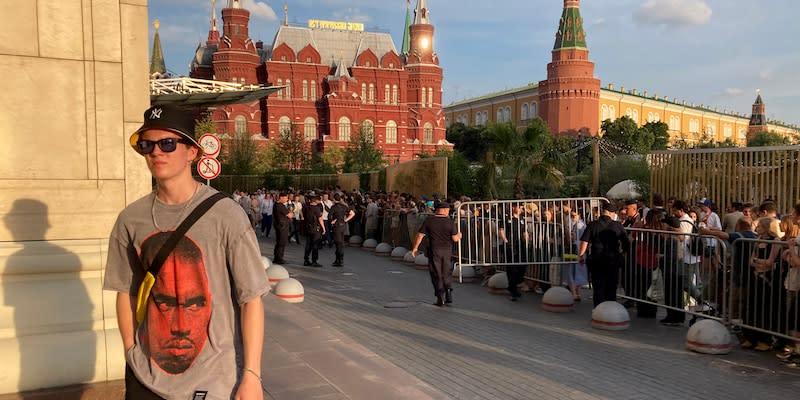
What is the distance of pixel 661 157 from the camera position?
17844 millimetres

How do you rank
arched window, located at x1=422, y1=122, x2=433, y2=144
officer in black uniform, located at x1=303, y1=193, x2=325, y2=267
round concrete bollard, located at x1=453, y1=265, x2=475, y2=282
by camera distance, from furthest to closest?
arched window, located at x1=422, y1=122, x2=433, y2=144 → officer in black uniform, located at x1=303, y1=193, x2=325, y2=267 → round concrete bollard, located at x1=453, y1=265, x2=475, y2=282

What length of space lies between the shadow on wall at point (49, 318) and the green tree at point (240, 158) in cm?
4503

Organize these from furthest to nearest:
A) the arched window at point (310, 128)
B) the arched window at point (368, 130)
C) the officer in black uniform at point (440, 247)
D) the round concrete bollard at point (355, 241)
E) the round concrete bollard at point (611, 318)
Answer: the arched window at point (310, 128), the arched window at point (368, 130), the round concrete bollard at point (355, 241), the officer in black uniform at point (440, 247), the round concrete bollard at point (611, 318)

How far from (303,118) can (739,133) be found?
10092cm

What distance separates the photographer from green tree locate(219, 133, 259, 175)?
4850 centimetres

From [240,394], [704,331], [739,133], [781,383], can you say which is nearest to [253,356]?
[240,394]

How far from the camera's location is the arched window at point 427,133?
7906 cm

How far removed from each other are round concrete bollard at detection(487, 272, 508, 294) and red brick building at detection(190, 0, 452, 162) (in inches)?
2421

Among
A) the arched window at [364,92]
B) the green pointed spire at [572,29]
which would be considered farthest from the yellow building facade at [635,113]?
the arched window at [364,92]

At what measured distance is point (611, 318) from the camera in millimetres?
8773

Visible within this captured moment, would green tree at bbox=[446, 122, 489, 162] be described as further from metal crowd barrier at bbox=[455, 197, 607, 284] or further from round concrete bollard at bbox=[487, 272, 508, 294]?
round concrete bollard at bbox=[487, 272, 508, 294]

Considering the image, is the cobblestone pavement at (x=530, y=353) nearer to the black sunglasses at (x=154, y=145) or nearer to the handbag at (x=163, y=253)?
the handbag at (x=163, y=253)

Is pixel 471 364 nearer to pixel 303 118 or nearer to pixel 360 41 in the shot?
pixel 303 118

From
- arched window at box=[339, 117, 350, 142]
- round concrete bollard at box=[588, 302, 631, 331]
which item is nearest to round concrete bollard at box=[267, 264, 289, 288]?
round concrete bollard at box=[588, 302, 631, 331]
